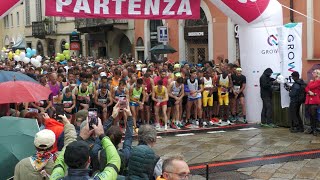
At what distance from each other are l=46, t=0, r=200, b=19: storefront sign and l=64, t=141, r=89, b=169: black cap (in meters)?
7.56

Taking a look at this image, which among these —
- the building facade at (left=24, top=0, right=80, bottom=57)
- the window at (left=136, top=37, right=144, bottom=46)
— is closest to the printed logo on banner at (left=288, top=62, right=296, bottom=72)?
the window at (left=136, top=37, right=144, bottom=46)

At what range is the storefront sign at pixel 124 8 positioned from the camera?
11.1 m

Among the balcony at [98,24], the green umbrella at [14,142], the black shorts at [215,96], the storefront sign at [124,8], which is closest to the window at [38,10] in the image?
the balcony at [98,24]

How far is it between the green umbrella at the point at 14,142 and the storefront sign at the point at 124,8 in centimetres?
609

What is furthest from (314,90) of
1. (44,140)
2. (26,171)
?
(26,171)

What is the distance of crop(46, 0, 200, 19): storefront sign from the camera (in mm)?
11055

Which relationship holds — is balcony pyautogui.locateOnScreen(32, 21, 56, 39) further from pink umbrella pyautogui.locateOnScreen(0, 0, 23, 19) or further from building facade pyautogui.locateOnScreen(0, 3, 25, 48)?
pink umbrella pyautogui.locateOnScreen(0, 0, 23, 19)

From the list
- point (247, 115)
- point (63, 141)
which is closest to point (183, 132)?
point (247, 115)

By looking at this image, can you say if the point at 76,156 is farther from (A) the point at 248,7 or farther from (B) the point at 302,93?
(A) the point at 248,7

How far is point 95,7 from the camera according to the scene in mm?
11320

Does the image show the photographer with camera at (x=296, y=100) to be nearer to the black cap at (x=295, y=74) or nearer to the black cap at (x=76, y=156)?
the black cap at (x=295, y=74)

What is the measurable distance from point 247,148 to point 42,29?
36.7 metres

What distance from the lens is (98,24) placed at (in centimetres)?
3350

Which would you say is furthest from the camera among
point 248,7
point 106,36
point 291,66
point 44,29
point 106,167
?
point 44,29
